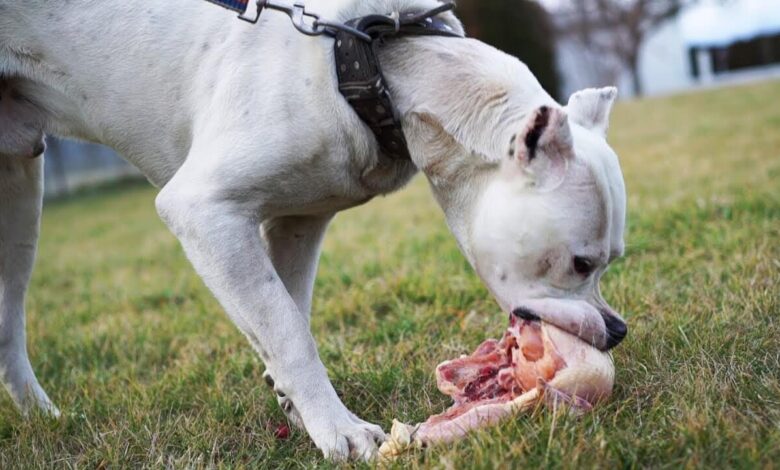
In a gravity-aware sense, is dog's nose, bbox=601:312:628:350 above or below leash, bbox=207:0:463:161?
below

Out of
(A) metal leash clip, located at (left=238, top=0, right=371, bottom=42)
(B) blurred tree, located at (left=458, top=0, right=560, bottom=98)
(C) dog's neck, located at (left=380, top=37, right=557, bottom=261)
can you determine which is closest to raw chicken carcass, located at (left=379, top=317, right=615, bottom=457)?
(C) dog's neck, located at (left=380, top=37, right=557, bottom=261)

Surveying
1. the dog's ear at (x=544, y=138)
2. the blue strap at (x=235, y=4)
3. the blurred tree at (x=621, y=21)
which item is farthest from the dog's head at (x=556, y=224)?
the blurred tree at (x=621, y=21)

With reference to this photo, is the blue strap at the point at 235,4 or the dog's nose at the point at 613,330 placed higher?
the blue strap at the point at 235,4

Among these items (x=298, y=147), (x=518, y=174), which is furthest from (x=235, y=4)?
(x=518, y=174)

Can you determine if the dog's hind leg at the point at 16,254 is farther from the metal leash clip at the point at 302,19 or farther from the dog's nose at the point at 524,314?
the dog's nose at the point at 524,314

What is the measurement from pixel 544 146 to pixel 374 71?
642 millimetres

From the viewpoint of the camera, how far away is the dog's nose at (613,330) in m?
2.38

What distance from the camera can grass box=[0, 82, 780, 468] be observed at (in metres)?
2.11

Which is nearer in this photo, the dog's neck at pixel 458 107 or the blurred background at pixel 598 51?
the dog's neck at pixel 458 107

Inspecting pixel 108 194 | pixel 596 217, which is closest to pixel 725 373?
pixel 596 217

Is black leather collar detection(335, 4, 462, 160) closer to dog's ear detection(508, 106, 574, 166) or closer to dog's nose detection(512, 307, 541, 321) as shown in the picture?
dog's ear detection(508, 106, 574, 166)

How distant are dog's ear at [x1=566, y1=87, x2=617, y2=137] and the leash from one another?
1.62 ft

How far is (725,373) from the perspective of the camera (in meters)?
2.40

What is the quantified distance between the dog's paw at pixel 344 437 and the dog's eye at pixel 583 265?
0.74m
